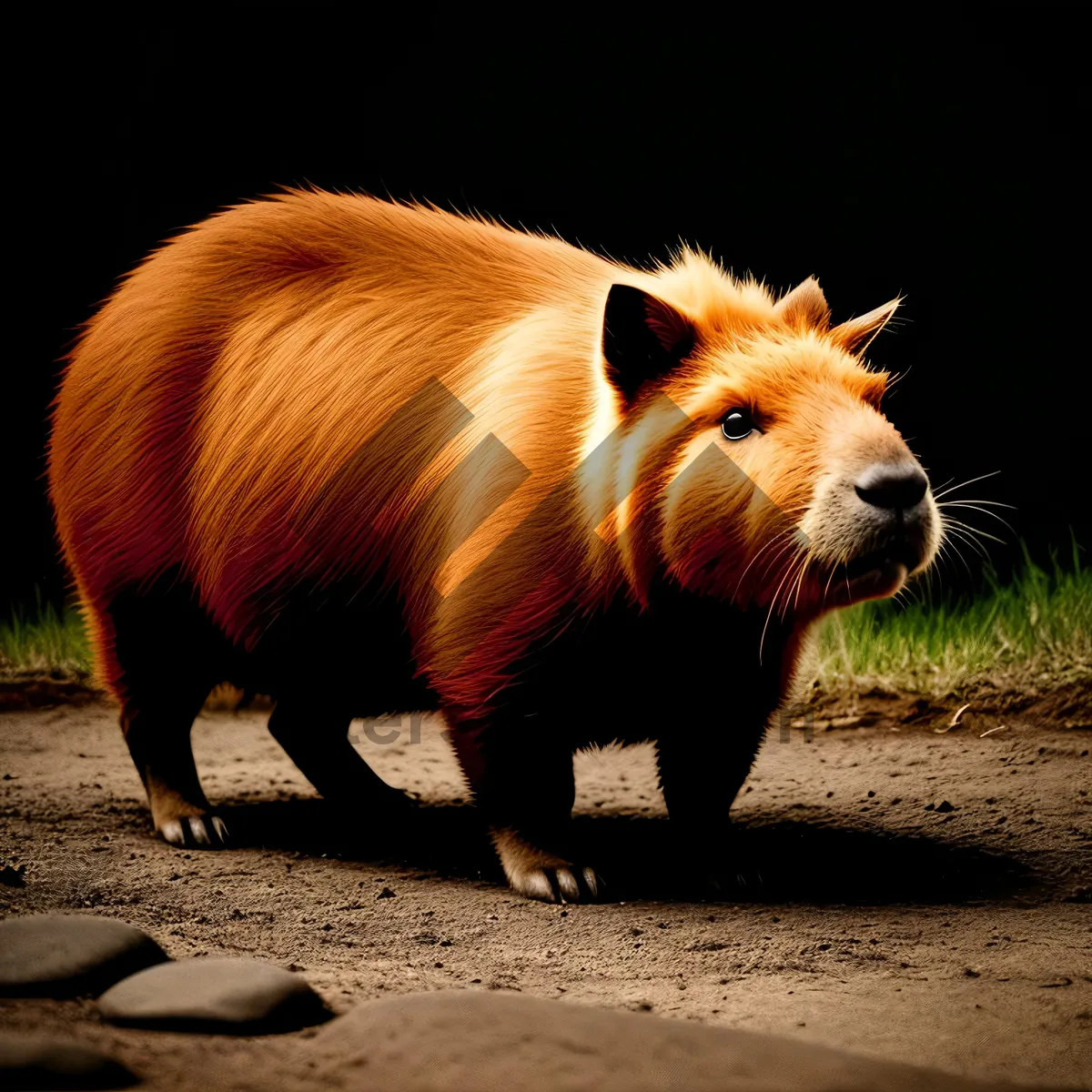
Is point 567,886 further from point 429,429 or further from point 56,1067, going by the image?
point 56,1067

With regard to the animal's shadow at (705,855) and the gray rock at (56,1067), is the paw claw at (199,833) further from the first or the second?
the gray rock at (56,1067)

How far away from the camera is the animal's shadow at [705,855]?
322 cm

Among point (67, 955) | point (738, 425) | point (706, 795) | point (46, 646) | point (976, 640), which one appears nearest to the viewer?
point (67, 955)

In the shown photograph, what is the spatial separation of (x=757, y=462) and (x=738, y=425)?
0.11 metres

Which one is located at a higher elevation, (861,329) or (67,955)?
(861,329)

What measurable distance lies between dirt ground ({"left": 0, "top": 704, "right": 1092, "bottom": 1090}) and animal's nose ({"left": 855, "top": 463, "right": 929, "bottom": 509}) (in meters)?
0.88

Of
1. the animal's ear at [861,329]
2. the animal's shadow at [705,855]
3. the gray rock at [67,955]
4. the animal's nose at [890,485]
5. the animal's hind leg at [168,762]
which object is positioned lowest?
the animal's shadow at [705,855]

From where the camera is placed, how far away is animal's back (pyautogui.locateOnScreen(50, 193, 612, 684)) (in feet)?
11.1

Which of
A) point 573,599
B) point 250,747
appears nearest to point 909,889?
point 573,599

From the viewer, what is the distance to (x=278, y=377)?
354 cm

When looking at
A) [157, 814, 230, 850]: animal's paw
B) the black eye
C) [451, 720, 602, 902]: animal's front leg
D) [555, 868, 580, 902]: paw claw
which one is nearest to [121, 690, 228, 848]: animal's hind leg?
[157, 814, 230, 850]: animal's paw

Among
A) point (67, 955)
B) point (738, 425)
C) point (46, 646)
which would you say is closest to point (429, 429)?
point (738, 425)

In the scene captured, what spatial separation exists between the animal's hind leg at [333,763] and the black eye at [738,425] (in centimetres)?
157

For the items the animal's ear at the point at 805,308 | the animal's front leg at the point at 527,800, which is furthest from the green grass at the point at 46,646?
the animal's ear at the point at 805,308
